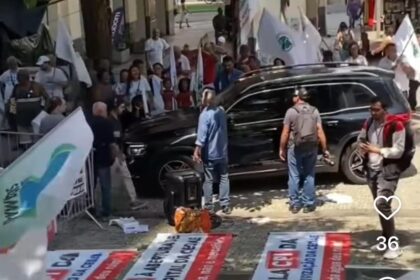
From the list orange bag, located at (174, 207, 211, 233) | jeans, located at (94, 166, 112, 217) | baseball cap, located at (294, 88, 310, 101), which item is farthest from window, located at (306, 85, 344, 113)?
jeans, located at (94, 166, 112, 217)

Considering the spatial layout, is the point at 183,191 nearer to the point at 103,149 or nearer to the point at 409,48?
the point at 103,149

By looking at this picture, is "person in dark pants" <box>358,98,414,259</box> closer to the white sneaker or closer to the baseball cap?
the white sneaker

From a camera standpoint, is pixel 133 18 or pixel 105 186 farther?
pixel 133 18

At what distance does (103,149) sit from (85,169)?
0.35m

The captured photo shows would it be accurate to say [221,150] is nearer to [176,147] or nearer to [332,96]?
[176,147]

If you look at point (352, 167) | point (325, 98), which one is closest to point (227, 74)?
point (325, 98)

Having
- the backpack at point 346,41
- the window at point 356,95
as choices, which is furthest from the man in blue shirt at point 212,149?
the backpack at point 346,41

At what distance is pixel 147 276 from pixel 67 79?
7.63 meters

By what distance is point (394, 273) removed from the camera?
1016 cm

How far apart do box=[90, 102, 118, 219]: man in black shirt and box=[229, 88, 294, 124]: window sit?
1.97 meters

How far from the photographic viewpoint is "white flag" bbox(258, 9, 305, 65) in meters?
18.0

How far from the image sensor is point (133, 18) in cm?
3356

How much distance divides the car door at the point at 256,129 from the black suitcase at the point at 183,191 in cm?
150

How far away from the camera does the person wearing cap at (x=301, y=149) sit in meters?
12.7
